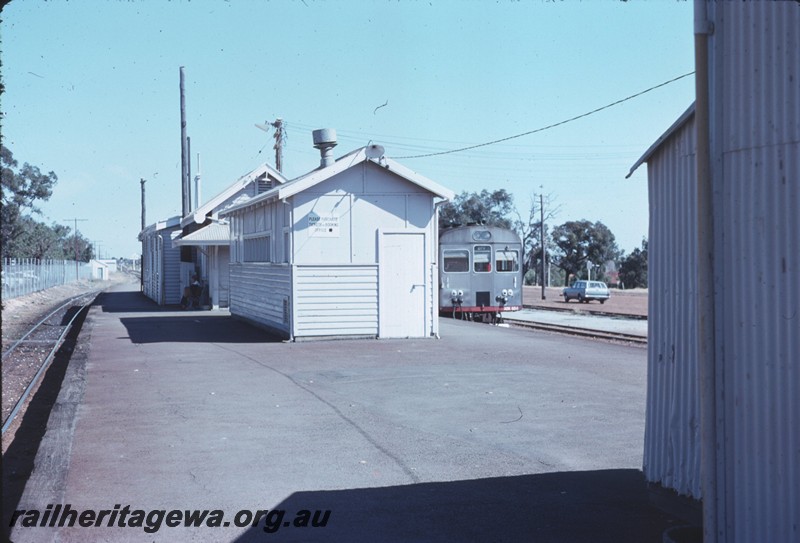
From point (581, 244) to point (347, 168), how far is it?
65.3 metres

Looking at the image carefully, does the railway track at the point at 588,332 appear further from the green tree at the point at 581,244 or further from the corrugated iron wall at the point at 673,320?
the green tree at the point at 581,244

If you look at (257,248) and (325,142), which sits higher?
(325,142)

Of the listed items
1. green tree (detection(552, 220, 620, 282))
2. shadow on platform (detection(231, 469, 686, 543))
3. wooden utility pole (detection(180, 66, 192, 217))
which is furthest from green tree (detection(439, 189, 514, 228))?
shadow on platform (detection(231, 469, 686, 543))

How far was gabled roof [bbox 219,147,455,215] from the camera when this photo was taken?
17.3 meters

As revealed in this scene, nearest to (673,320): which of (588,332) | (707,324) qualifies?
(707,324)

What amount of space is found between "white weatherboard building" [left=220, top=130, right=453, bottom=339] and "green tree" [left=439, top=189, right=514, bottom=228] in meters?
45.9

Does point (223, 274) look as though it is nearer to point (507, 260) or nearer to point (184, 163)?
point (184, 163)

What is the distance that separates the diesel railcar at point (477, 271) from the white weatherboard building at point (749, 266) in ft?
75.3

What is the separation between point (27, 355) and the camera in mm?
18531

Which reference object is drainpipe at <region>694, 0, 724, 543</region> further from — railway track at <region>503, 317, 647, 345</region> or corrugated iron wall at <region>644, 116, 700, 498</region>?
railway track at <region>503, 317, 647, 345</region>

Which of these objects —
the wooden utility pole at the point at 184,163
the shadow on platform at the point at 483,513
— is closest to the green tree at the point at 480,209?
the wooden utility pole at the point at 184,163

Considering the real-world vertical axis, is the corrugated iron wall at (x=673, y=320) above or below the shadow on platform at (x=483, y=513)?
above

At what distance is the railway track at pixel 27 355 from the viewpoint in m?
12.4

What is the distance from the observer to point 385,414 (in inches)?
380
